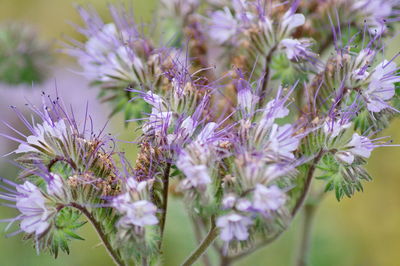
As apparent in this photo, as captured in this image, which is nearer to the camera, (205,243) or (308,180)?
(205,243)

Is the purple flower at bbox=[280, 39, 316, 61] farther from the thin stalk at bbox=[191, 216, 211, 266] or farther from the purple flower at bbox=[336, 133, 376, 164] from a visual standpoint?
the thin stalk at bbox=[191, 216, 211, 266]

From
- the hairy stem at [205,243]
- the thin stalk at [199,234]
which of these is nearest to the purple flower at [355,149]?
the hairy stem at [205,243]

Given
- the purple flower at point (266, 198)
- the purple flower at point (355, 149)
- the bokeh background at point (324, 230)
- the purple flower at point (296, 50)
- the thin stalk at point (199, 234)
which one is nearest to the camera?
the purple flower at point (266, 198)

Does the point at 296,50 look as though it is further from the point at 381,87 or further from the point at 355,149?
the point at 355,149

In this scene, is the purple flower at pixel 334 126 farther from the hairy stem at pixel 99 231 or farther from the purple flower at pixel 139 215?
the hairy stem at pixel 99 231

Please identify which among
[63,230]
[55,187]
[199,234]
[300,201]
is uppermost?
[55,187]

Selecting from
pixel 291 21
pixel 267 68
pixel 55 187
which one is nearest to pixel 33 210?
pixel 55 187

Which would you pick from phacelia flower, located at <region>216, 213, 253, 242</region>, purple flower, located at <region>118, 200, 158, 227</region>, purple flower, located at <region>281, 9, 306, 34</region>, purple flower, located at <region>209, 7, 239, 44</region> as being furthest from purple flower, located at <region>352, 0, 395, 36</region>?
purple flower, located at <region>118, 200, 158, 227</region>

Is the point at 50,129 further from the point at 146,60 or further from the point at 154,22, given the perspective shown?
the point at 154,22
